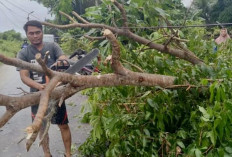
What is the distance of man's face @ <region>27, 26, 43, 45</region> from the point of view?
3206mm

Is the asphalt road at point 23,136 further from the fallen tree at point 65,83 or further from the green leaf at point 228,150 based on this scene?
the green leaf at point 228,150

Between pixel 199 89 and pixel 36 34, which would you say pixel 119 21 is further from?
pixel 199 89

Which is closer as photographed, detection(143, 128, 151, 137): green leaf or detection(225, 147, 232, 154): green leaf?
detection(225, 147, 232, 154): green leaf

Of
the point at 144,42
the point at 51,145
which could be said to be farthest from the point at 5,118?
the point at 51,145

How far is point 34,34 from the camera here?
325 cm

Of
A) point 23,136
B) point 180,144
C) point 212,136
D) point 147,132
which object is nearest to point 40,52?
point 147,132

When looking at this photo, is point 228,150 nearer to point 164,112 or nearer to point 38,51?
point 164,112

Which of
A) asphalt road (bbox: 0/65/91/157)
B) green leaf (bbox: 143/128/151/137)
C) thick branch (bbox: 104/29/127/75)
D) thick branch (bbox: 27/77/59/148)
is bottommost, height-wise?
asphalt road (bbox: 0/65/91/157)

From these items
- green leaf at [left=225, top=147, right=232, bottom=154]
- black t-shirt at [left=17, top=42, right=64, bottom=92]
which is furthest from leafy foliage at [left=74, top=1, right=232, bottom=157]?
black t-shirt at [left=17, top=42, right=64, bottom=92]

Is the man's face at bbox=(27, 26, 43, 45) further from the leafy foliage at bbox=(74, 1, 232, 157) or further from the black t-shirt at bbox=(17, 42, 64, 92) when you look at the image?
the leafy foliage at bbox=(74, 1, 232, 157)

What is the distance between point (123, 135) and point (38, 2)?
29.2 m

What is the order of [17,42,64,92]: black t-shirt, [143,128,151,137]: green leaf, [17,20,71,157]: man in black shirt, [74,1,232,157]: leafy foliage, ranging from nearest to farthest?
[74,1,232,157]: leafy foliage → [143,128,151,137]: green leaf → [17,20,71,157]: man in black shirt → [17,42,64,92]: black t-shirt

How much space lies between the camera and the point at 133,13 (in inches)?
120

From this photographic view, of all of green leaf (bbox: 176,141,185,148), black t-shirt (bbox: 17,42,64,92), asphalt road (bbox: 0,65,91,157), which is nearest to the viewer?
green leaf (bbox: 176,141,185,148)
